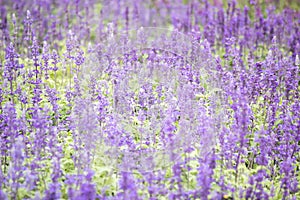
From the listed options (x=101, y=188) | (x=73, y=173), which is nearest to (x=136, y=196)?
(x=101, y=188)

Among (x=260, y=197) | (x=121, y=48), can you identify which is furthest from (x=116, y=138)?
(x=121, y=48)

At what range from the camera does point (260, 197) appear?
406cm

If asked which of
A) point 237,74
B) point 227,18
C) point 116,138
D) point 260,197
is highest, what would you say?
point 227,18

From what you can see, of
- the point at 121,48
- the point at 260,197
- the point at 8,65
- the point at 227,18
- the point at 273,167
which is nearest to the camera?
the point at 260,197

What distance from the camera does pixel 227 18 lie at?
816 cm

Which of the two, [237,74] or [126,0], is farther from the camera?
[126,0]

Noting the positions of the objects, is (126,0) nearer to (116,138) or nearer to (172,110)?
(172,110)

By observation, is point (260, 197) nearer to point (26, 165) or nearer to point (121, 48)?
point (26, 165)

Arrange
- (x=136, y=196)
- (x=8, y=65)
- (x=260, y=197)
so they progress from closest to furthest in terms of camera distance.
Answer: (x=136, y=196)
(x=260, y=197)
(x=8, y=65)

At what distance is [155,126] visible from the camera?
486cm

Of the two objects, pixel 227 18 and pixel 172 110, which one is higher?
pixel 227 18

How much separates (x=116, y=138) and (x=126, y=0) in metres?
7.51

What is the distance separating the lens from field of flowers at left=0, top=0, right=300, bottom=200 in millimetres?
4074

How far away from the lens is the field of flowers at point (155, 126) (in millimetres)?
4074
